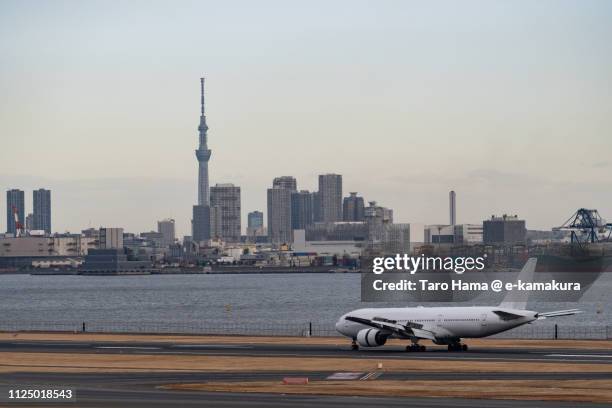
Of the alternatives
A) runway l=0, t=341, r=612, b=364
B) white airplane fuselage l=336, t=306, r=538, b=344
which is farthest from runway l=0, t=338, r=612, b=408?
white airplane fuselage l=336, t=306, r=538, b=344

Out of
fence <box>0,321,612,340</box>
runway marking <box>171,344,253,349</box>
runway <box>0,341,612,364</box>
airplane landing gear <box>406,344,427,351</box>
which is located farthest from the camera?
fence <box>0,321,612,340</box>

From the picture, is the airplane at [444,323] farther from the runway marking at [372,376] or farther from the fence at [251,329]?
the fence at [251,329]

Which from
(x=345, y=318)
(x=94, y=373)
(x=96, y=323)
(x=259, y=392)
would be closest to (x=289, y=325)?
(x=96, y=323)

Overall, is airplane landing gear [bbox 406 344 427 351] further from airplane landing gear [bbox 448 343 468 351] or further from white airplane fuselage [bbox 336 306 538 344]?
airplane landing gear [bbox 448 343 468 351]

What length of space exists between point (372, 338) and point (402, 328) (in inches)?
114

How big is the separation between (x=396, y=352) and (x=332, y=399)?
36795 mm

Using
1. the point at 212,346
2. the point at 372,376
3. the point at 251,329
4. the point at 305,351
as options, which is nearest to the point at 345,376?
the point at 372,376

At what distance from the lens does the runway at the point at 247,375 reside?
6600cm

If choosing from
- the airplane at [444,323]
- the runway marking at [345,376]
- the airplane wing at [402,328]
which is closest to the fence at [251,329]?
the airplane at [444,323]

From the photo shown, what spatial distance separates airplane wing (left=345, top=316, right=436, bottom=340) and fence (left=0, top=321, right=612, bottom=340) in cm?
2675

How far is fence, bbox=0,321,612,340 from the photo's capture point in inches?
5830

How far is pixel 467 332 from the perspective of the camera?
103562mm

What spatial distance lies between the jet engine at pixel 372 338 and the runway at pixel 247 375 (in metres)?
0.85

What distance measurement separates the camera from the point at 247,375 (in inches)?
3270
